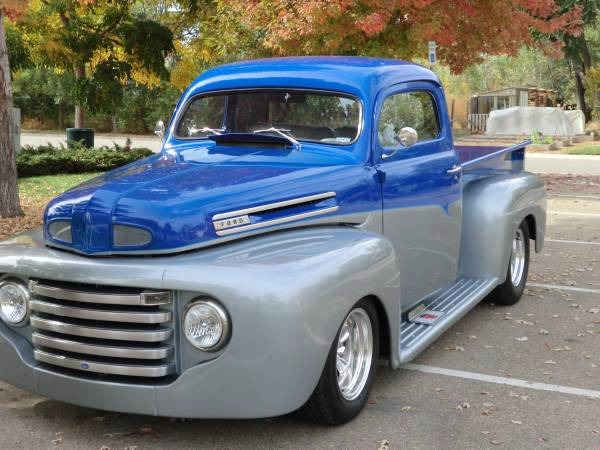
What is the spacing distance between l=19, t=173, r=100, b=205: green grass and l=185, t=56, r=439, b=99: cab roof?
8.16 m

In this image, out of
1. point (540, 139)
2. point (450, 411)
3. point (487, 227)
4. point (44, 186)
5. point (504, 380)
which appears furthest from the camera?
point (540, 139)

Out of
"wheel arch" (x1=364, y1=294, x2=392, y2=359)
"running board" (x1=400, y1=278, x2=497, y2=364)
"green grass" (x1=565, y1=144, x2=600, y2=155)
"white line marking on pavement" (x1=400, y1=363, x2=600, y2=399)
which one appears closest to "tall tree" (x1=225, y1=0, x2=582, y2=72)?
"running board" (x1=400, y1=278, x2=497, y2=364)

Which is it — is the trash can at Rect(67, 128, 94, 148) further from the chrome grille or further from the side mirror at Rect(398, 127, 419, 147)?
the chrome grille

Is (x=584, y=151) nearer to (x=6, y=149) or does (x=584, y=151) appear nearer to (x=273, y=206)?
(x=6, y=149)

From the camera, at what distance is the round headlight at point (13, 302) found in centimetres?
396

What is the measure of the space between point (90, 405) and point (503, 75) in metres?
49.6

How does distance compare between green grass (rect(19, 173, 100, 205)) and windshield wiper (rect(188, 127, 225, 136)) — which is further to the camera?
green grass (rect(19, 173, 100, 205))

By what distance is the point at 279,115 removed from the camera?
497 centimetres

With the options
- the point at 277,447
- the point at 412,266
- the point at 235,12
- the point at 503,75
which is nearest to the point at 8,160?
the point at 235,12

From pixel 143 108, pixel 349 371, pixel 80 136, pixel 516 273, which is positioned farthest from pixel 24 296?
pixel 143 108

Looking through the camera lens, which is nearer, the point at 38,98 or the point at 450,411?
the point at 450,411

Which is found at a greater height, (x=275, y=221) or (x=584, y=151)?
(x=275, y=221)

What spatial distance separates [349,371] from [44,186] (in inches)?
466

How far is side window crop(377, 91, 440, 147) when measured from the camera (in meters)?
4.97
